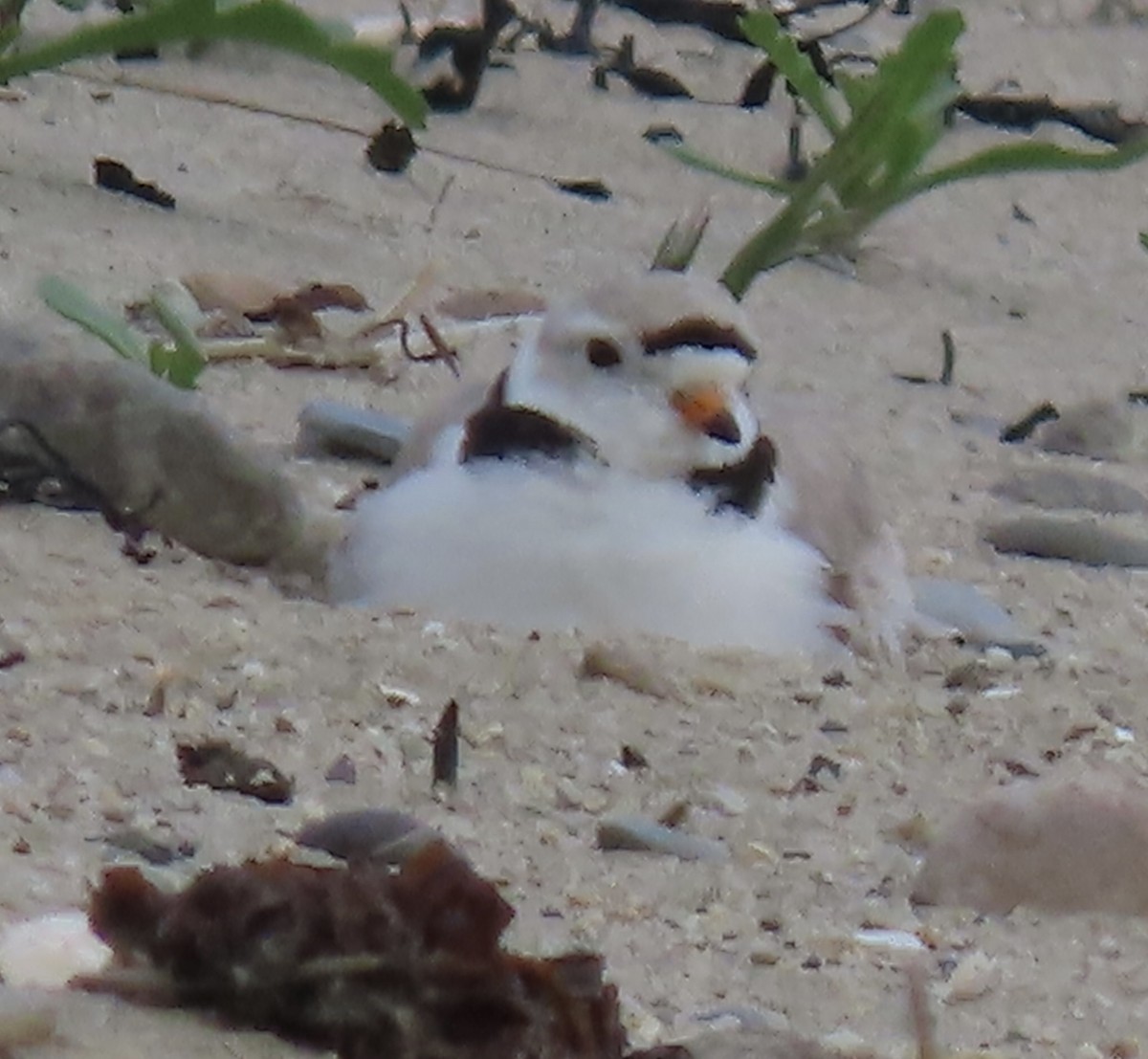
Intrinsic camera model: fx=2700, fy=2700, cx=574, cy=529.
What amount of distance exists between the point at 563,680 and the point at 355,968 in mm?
1078

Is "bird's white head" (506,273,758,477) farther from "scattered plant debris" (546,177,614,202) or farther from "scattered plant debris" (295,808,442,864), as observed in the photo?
"scattered plant debris" (546,177,614,202)

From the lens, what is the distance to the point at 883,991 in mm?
1790

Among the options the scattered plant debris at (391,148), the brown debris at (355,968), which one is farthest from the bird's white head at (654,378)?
the brown debris at (355,968)

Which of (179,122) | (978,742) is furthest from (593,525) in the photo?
(179,122)

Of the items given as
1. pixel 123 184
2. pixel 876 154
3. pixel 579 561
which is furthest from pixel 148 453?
pixel 876 154

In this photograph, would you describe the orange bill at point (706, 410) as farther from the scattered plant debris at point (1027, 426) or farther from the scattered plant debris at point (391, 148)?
the scattered plant debris at point (391, 148)

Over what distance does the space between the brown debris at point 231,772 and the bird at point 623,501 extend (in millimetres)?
839

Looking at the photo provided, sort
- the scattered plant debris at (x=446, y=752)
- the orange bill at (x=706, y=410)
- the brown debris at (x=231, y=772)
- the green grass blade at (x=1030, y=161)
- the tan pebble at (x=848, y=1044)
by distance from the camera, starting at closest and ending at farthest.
Answer: the tan pebble at (x=848, y=1044) → the brown debris at (x=231, y=772) → the scattered plant debris at (x=446, y=752) → the orange bill at (x=706, y=410) → the green grass blade at (x=1030, y=161)

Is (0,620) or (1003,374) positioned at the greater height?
(0,620)

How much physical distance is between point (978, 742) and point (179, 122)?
2.44 meters

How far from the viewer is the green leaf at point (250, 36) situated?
11.5ft

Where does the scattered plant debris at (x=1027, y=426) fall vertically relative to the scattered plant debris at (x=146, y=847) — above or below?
below

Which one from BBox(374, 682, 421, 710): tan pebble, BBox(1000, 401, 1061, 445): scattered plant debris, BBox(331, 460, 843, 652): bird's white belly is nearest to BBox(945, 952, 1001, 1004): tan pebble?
BBox(374, 682, 421, 710): tan pebble

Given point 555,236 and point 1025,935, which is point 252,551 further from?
point 555,236
